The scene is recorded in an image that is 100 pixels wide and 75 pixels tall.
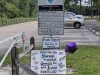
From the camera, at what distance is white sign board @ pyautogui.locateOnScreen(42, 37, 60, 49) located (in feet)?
31.7

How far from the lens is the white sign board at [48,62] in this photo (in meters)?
9.40

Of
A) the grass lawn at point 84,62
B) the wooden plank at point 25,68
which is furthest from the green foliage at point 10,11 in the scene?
the wooden plank at point 25,68

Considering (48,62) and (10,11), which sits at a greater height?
(48,62)

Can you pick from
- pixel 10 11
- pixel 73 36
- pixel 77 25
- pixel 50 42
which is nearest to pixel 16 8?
pixel 10 11

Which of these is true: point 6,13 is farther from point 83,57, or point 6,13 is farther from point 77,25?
point 83,57

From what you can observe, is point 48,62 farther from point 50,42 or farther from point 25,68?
point 25,68

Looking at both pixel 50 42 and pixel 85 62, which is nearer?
pixel 50 42

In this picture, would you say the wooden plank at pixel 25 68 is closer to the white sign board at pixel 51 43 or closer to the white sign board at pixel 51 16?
the white sign board at pixel 51 43

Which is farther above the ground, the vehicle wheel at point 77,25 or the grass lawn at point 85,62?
the grass lawn at point 85,62

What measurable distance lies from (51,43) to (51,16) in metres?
0.66

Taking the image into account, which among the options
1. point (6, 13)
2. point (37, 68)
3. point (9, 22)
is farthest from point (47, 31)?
point (6, 13)

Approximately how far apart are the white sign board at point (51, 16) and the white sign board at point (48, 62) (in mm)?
635

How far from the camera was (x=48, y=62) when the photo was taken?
941cm

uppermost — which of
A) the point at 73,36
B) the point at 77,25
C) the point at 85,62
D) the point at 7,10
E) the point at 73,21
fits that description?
the point at 85,62
